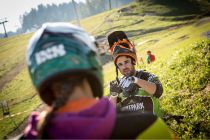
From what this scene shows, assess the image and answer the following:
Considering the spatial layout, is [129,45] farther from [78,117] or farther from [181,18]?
[181,18]

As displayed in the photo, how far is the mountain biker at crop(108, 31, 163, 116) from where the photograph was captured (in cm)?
516

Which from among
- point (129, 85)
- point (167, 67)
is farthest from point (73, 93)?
point (167, 67)

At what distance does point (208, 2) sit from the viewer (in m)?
79.9

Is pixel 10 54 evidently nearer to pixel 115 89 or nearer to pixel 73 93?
pixel 115 89

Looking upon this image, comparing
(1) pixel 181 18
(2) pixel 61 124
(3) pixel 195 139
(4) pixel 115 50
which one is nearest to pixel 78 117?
(2) pixel 61 124

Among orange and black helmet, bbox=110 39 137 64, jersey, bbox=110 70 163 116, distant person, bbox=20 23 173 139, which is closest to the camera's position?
distant person, bbox=20 23 173 139

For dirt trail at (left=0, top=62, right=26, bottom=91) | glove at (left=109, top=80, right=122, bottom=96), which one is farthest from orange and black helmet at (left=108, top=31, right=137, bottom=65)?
dirt trail at (left=0, top=62, right=26, bottom=91)

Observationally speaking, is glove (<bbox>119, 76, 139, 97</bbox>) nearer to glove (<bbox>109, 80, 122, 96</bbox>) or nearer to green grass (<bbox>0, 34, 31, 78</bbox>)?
glove (<bbox>109, 80, 122, 96</bbox>)

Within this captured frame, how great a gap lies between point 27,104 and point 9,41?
2500 inches

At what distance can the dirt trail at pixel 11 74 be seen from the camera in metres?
46.4

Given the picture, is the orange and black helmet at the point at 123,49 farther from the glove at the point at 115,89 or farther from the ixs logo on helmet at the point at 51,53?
the ixs logo on helmet at the point at 51,53

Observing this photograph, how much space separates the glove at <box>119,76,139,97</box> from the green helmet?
3.18 meters

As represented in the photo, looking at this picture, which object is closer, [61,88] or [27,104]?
[61,88]

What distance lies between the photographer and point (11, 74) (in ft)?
169
